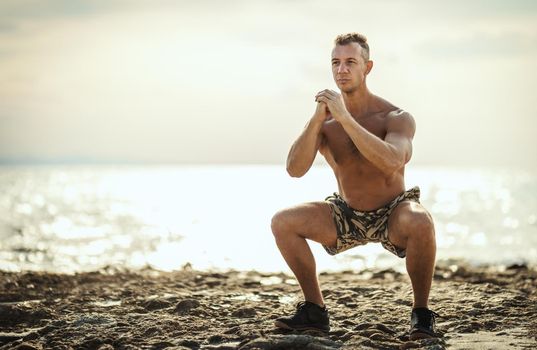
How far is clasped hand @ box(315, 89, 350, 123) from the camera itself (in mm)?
5133

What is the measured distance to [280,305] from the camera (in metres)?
6.61

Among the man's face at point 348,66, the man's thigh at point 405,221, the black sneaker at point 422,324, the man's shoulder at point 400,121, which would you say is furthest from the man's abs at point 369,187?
the black sneaker at point 422,324

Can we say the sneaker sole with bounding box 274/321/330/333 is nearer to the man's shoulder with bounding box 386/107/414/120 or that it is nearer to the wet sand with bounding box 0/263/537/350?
the wet sand with bounding box 0/263/537/350

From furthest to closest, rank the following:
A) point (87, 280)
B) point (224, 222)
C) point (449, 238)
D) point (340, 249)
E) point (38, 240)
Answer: point (224, 222)
point (449, 238)
point (38, 240)
point (87, 280)
point (340, 249)

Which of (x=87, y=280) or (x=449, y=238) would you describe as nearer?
(x=87, y=280)

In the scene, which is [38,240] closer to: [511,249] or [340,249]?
[511,249]

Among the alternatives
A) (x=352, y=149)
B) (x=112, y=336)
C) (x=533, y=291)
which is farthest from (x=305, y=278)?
(x=533, y=291)

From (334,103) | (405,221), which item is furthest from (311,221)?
(334,103)

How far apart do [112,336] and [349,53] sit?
307cm

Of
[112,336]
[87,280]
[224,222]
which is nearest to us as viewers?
[112,336]

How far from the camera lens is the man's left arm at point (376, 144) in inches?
200

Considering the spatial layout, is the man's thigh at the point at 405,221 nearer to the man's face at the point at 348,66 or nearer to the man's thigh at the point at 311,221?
the man's thigh at the point at 311,221

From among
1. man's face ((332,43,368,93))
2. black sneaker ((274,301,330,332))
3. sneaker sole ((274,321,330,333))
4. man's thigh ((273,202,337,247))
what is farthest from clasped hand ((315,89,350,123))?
sneaker sole ((274,321,330,333))

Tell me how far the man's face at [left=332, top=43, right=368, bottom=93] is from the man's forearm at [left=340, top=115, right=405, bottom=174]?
66 centimetres
